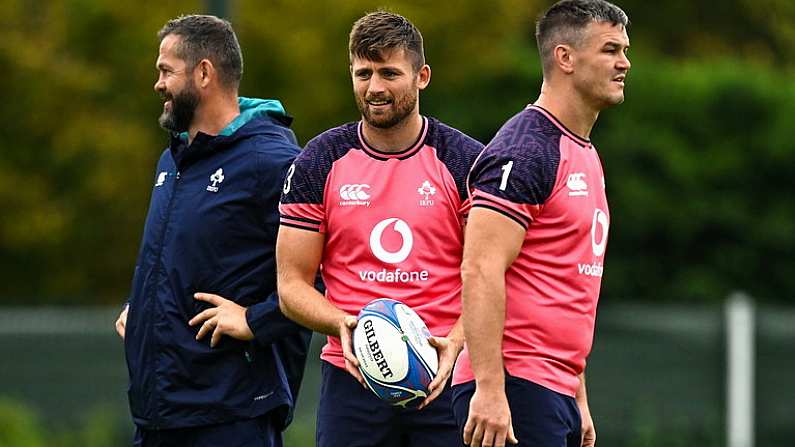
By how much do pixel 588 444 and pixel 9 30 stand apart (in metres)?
11.4

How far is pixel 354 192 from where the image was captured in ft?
19.2

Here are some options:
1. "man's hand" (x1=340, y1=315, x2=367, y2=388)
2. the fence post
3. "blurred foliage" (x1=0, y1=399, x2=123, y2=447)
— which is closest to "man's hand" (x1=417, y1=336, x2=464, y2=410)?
"man's hand" (x1=340, y1=315, x2=367, y2=388)

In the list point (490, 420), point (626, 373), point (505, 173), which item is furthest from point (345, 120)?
point (490, 420)

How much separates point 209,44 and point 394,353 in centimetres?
163

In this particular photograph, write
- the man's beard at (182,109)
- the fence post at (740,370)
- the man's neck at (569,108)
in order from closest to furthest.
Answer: the man's neck at (569,108), the man's beard at (182,109), the fence post at (740,370)

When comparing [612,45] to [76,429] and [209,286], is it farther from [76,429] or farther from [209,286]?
[76,429]

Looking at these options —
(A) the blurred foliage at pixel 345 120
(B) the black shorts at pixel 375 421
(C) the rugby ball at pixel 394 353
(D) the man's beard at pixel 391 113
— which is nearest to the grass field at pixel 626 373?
(A) the blurred foliage at pixel 345 120

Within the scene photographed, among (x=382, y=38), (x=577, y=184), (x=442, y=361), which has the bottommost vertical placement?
(x=442, y=361)

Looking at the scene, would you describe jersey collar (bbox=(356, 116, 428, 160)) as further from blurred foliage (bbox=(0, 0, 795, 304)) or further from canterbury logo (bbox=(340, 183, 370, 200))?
blurred foliage (bbox=(0, 0, 795, 304))

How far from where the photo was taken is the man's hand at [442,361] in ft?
18.4

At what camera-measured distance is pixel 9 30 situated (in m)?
15.8

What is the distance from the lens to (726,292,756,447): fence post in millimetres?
13477

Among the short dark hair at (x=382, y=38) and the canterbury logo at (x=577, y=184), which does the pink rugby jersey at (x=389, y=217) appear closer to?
the short dark hair at (x=382, y=38)

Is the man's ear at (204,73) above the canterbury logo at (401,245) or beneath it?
Result: above
